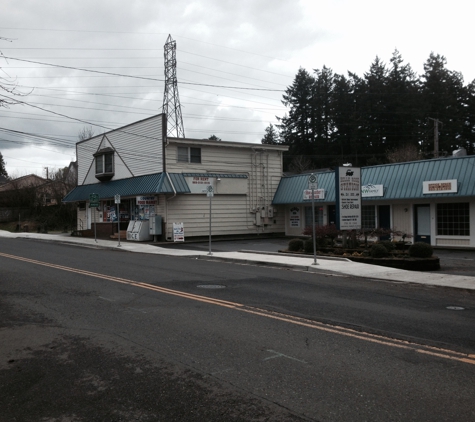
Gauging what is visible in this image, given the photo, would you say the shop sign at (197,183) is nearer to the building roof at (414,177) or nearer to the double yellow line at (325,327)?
the building roof at (414,177)

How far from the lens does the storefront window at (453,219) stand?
23359 mm

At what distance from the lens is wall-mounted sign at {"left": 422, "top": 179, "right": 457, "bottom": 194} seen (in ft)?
74.0

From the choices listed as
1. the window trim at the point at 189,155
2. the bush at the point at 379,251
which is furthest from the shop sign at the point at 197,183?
the bush at the point at 379,251

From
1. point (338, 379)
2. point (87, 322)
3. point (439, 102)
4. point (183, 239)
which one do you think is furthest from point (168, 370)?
point (439, 102)

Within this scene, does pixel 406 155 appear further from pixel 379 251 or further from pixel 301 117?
pixel 379 251

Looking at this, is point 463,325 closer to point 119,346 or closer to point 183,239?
point 119,346

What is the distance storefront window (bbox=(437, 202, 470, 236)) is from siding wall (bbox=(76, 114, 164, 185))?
52.5 ft

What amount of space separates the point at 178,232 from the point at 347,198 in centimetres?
1209

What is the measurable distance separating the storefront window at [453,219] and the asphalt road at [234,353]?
44.1 feet

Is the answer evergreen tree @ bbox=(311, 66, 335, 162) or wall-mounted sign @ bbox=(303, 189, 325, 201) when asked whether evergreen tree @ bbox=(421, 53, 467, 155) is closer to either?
evergreen tree @ bbox=(311, 66, 335, 162)

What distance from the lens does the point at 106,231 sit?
3375 centimetres

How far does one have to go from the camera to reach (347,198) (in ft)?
61.4

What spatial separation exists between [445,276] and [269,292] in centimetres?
576

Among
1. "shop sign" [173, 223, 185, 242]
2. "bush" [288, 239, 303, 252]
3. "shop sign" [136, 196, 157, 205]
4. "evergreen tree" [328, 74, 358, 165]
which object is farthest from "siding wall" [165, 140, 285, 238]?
"evergreen tree" [328, 74, 358, 165]
